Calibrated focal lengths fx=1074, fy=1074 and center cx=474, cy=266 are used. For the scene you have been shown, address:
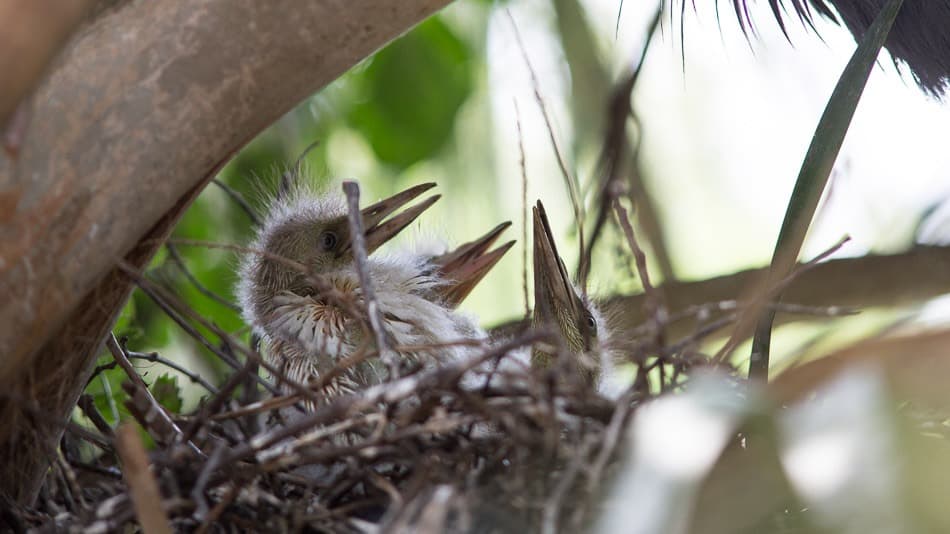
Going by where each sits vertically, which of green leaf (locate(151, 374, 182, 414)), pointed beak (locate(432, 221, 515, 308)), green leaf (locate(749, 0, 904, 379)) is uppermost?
pointed beak (locate(432, 221, 515, 308))

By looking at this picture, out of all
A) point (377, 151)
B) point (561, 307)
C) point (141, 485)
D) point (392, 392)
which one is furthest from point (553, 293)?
point (141, 485)

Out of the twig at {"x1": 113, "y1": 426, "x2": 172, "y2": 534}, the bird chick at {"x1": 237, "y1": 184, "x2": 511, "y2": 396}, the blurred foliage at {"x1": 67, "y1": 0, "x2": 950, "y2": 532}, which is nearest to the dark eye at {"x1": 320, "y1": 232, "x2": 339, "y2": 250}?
the bird chick at {"x1": 237, "y1": 184, "x2": 511, "y2": 396}

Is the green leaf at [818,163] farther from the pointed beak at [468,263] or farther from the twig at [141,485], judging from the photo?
the pointed beak at [468,263]

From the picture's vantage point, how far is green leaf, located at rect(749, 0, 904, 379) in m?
1.34

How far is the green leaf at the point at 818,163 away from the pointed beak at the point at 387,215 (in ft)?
2.78

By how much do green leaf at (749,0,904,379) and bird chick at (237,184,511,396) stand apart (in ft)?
1.72

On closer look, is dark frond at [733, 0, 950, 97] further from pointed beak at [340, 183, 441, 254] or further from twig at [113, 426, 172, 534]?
twig at [113, 426, 172, 534]

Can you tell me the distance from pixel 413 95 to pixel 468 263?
0.52 metres

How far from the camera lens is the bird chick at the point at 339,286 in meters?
1.75

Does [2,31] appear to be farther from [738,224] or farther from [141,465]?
[738,224]

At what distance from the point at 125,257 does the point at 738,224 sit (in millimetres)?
1998

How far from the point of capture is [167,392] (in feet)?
6.26

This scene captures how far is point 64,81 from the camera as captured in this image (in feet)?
3.48

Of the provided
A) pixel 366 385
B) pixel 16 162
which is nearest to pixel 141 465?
pixel 16 162
